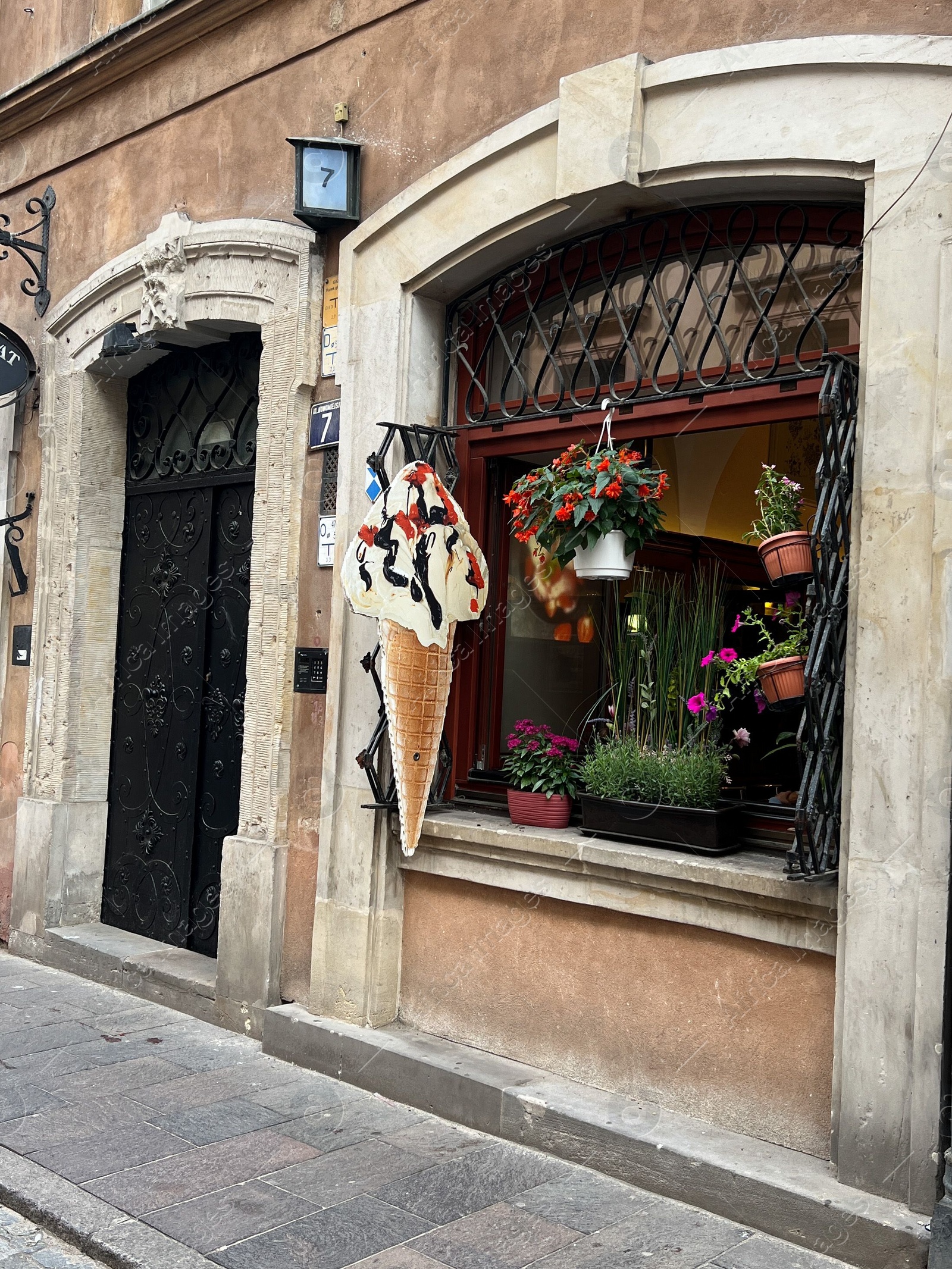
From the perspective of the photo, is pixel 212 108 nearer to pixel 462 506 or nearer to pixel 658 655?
pixel 462 506

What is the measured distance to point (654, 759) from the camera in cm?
475

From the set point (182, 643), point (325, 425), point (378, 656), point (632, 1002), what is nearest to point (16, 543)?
point (182, 643)

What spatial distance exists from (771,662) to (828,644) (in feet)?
0.81

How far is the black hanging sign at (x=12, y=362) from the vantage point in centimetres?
776

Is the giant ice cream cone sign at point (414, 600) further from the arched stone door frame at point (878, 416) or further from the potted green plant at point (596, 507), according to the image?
the arched stone door frame at point (878, 416)

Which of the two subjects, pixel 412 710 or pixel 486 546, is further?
pixel 486 546

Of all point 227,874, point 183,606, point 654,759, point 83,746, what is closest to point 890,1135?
point 654,759

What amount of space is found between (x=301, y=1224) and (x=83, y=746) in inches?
168

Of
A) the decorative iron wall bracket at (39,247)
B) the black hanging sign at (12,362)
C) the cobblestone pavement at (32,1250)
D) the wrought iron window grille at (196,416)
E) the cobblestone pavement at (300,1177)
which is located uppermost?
the decorative iron wall bracket at (39,247)

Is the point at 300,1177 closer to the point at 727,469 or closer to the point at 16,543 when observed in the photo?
the point at 727,469

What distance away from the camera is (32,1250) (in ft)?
12.8

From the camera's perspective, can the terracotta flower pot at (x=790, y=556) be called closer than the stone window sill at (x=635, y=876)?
No

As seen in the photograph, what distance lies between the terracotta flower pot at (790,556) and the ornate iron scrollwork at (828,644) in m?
0.12

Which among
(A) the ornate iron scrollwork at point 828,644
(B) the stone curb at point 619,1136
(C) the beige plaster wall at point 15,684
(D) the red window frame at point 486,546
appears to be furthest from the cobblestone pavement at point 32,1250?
(C) the beige plaster wall at point 15,684
